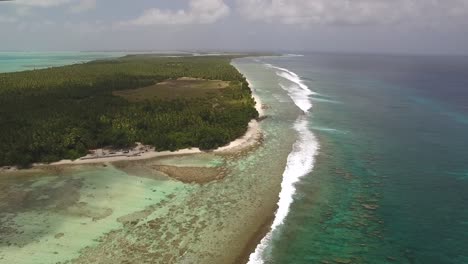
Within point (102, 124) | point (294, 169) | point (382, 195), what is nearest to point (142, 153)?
point (102, 124)

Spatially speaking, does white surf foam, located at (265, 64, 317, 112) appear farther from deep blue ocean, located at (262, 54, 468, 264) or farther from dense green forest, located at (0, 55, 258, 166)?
dense green forest, located at (0, 55, 258, 166)

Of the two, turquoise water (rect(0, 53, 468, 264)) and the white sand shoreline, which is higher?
the white sand shoreline

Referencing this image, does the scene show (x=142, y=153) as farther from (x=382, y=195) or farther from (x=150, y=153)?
(x=382, y=195)

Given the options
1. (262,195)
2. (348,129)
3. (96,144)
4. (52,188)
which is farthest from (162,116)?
(348,129)

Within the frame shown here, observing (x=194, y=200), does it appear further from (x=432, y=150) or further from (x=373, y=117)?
(x=373, y=117)

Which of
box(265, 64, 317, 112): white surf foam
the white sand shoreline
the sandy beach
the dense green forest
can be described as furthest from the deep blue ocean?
the dense green forest

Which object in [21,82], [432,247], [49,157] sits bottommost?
[432,247]

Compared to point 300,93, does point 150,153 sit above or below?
below

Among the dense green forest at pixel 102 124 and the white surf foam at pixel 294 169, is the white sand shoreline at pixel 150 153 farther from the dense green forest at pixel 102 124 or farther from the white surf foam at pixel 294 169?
the white surf foam at pixel 294 169

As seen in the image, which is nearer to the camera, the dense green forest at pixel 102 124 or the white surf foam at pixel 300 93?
the dense green forest at pixel 102 124

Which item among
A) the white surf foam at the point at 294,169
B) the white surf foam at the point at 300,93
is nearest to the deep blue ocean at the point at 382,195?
the white surf foam at the point at 294,169

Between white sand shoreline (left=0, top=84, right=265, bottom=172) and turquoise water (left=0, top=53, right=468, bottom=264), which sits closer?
turquoise water (left=0, top=53, right=468, bottom=264)
